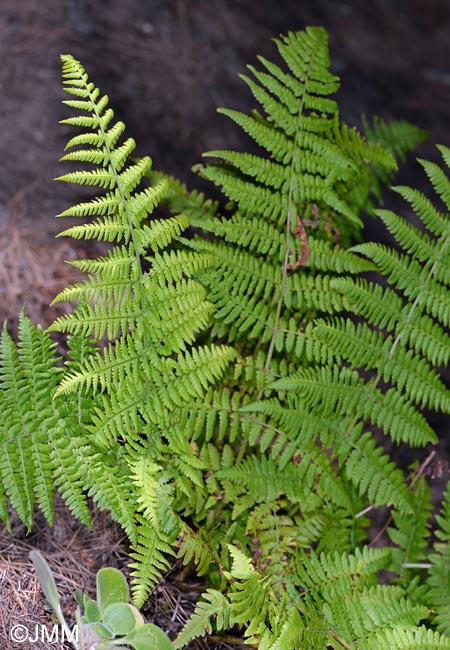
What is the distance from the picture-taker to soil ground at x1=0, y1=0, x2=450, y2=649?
3.01 metres

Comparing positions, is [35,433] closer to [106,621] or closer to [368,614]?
[106,621]

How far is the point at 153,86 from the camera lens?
12.3ft

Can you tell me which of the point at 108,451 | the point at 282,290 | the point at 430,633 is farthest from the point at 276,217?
the point at 430,633

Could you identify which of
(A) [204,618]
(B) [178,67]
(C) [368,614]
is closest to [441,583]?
(C) [368,614]

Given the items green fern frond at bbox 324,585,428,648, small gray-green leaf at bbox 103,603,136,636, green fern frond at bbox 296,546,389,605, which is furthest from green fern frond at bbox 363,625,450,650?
small gray-green leaf at bbox 103,603,136,636

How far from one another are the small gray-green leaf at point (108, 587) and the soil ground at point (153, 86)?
1.18 feet

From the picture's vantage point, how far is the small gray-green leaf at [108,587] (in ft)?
6.63

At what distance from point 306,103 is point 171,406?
4.66ft

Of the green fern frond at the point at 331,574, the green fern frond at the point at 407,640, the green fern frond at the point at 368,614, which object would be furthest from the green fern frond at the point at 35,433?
the green fern frond at the point at 407,640

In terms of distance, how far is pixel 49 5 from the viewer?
12.2 ft

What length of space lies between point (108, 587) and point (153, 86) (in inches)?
113

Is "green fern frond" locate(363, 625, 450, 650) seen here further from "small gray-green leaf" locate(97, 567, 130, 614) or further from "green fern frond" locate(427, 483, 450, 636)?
"small gray-green leaf" locate(97, 567, 130, 614)

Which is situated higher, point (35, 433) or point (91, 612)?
point (35, 433)

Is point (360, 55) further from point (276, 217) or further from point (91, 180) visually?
point (91, 180)
